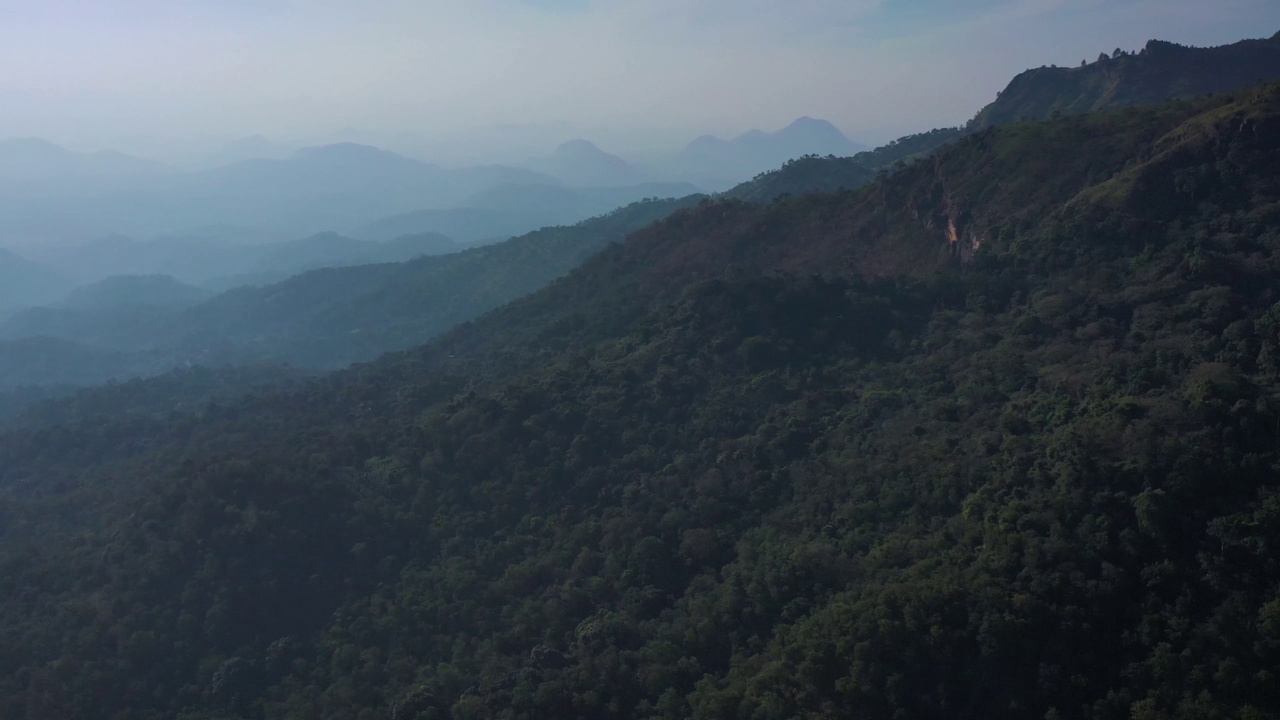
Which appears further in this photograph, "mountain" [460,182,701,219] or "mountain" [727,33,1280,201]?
"mountain" [460,182,701,219]

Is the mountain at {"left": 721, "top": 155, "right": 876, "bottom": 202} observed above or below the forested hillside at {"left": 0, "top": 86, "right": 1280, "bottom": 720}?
above

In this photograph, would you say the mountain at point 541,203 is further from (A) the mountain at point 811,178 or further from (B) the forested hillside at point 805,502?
(B) the forested hillside at point 805,502

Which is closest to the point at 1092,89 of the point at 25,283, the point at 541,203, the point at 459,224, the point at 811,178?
the point at 811,178

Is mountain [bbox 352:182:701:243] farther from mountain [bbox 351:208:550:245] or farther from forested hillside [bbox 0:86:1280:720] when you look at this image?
forested hillside [bbox 0:86:1280:720]

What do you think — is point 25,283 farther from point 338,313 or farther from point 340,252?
point 338,313

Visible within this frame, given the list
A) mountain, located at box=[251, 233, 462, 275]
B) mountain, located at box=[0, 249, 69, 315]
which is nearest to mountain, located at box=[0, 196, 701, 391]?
mountain, located at box=[251, 233, 462, 275]

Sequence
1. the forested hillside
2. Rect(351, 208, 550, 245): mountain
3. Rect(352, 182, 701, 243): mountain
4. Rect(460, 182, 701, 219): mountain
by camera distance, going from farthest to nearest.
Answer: Rect(460, 182, 701, 219): mountain → Rect(352, 182, 701, 243): mountain → Rect(351, 208, 550, 245): mountain → the forested hillside
